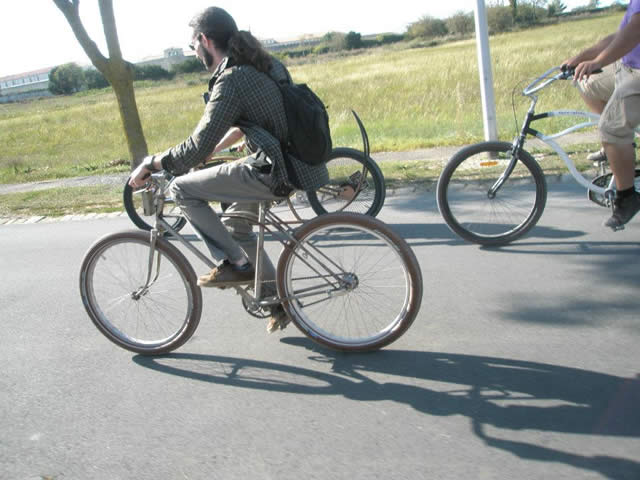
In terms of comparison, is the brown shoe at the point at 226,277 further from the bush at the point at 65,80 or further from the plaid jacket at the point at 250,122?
the bush at the point at 65,80

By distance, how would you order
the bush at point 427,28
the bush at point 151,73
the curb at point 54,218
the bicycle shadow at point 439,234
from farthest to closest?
1. the bush at point 427,28
2. the bush at point 151,73
3. the curb at point 54,218
4. the bicycle shadow at point 439,234

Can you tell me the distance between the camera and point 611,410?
9.68ft

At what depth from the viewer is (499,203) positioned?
222 inches

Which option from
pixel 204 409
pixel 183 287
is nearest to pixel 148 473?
pixel 204 409

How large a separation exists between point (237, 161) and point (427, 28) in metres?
70.9

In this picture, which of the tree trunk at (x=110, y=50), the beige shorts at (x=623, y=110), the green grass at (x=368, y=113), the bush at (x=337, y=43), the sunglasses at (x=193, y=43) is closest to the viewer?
the sunglasses at (x=193, y=43)

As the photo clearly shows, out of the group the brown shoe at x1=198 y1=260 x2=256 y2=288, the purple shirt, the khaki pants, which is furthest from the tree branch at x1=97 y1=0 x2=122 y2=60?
the purple shirt

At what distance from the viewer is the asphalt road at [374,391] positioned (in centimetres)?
279

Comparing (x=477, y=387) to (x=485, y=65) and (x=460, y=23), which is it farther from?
(x=460, y=23)

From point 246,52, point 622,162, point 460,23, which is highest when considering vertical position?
point 460,23

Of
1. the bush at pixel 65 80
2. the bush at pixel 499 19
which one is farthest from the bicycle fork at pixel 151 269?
the bush at pixel 65 80

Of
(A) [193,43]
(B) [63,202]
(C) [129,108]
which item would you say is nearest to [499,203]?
(A) [193,43]

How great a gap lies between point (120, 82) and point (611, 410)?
32.7 feet

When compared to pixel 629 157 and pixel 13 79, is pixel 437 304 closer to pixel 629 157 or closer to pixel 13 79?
pixel 629 157
